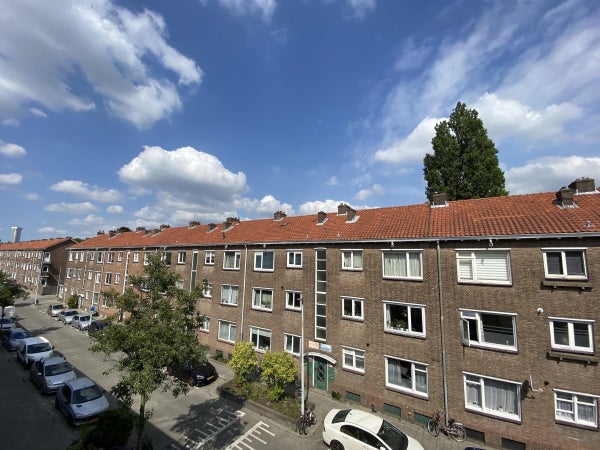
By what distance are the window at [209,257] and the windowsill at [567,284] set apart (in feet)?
78.5

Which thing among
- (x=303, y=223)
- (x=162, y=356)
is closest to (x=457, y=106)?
(x=303, y=223)

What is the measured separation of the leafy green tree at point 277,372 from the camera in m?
17.7

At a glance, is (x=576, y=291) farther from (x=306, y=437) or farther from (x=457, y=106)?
(x=457, y=106)

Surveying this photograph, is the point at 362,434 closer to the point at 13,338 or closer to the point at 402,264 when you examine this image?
the point at 402,264

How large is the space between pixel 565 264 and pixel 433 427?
10026mm

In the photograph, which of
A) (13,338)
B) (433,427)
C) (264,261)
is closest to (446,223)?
(433,427)

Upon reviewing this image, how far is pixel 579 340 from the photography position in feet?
43.7

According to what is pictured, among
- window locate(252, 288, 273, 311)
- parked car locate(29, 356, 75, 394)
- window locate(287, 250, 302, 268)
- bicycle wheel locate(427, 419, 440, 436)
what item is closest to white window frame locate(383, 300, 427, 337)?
bicycle wheel locate(427, 419, 440, 436)

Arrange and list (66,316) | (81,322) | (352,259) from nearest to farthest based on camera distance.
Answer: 1. (352,259)
2. (81,322)
3. (66,316)

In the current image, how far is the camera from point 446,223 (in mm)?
17922

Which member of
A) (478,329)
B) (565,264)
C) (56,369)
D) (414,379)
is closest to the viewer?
(565,264)

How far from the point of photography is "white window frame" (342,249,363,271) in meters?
19.7

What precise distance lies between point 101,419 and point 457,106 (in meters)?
38.4

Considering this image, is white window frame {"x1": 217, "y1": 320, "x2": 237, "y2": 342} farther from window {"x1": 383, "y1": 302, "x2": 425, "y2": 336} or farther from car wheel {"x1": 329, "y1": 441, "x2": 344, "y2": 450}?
window {"x1": 383, "y1": 302, "x2": 425, "y2": 336}
